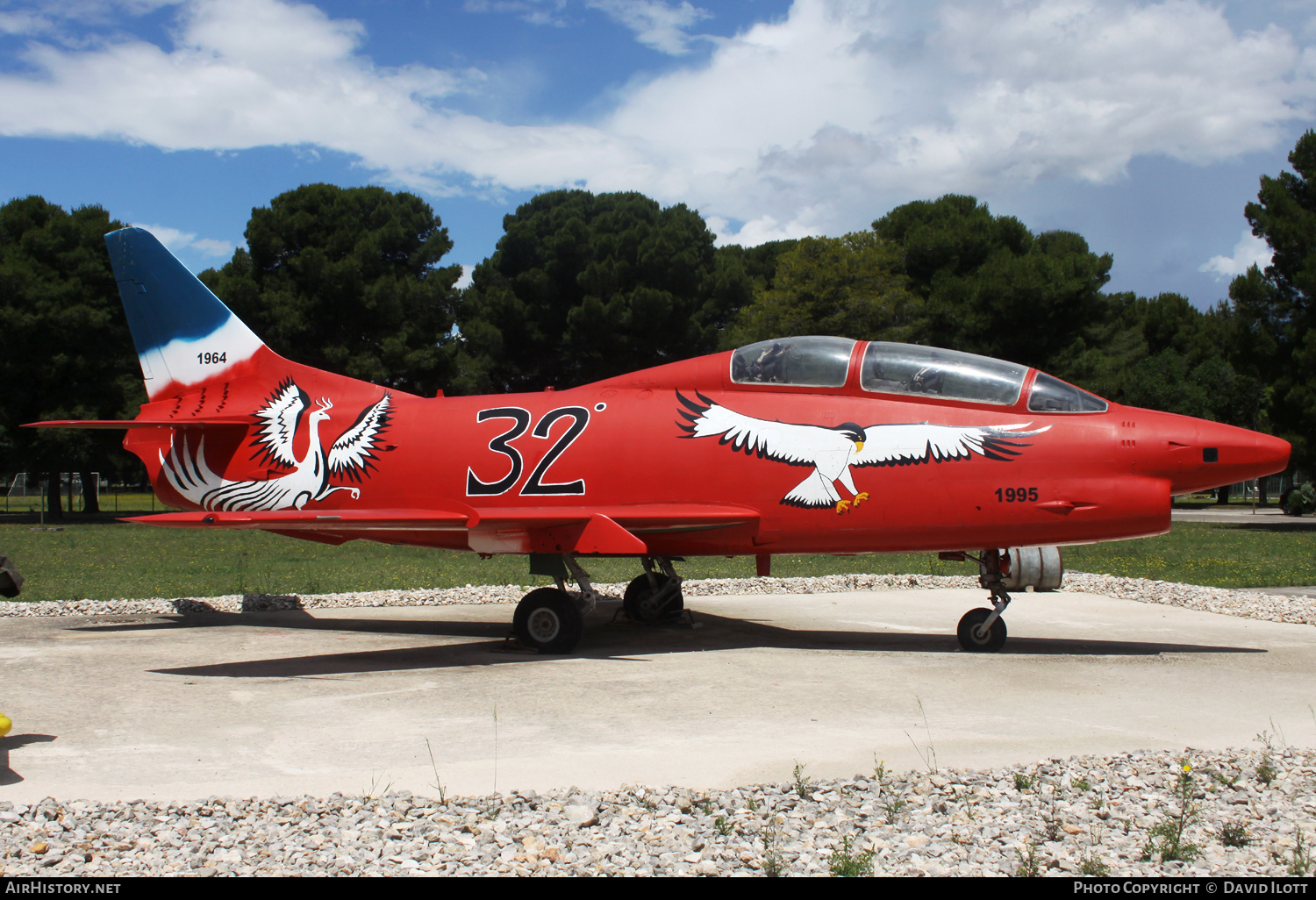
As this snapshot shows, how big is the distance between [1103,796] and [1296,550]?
21.2 metres

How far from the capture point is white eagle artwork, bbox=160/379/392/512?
10.1 metres

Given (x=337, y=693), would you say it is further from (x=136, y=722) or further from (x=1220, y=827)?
(x=1220, y=827)

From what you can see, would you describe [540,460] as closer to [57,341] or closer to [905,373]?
[905,373]

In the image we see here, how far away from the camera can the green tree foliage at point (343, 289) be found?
34312mm

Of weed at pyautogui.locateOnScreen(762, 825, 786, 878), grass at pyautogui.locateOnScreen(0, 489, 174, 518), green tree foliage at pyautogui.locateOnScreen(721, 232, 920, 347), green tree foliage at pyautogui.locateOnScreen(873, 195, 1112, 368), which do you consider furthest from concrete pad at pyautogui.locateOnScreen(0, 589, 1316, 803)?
grass at pyautogui.locateOnScreen(0, 489, 174, 518)

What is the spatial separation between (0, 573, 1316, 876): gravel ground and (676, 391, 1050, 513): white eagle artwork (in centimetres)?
374

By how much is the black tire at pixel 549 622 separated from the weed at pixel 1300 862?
6173 millimetres

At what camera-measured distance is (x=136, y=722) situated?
6332 mm

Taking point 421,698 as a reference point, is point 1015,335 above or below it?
above

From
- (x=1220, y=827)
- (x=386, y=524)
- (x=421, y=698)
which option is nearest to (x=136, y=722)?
(x=421, y=698)

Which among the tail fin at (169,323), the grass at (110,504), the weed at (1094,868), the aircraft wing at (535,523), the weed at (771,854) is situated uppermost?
the tail fin at (169,323)

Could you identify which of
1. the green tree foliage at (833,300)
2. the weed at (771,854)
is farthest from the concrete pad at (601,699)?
the green tree foliage at (833,300)

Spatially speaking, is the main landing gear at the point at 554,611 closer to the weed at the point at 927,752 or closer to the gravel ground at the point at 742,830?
the weed at the point at 927,752

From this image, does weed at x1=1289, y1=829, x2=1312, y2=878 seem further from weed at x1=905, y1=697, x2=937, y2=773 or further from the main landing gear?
the main landing gear
